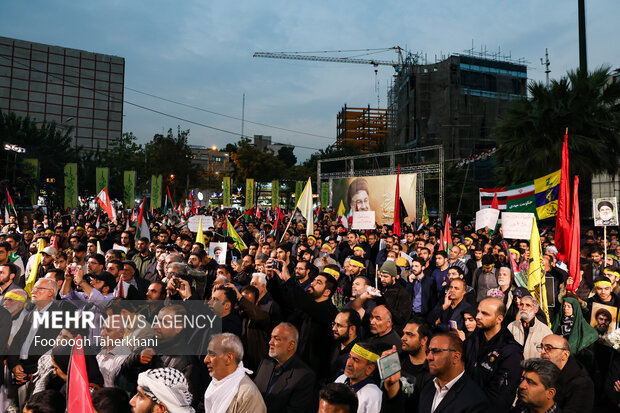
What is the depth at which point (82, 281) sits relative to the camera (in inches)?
245

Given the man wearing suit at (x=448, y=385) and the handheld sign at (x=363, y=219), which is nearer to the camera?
the man wearing suit at (x=448, y=385)

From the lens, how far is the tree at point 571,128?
1725 centimetres

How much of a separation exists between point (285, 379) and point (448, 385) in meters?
1.23

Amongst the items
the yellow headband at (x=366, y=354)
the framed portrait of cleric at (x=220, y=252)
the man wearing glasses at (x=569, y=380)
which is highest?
the framed portrait of cleric at (x=220, y=252)

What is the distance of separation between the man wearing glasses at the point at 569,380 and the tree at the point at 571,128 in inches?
591

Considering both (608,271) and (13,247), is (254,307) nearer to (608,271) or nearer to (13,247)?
(608,271)

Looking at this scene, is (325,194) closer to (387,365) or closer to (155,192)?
(155,192)

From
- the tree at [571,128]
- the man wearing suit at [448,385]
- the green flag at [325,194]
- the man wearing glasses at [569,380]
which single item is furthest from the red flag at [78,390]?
the green flag at [325,194]

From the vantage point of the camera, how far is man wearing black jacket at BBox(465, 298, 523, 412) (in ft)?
12.8

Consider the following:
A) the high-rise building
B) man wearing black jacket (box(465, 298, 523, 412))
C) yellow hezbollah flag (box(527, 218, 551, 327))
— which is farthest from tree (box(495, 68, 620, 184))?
the high-rise building

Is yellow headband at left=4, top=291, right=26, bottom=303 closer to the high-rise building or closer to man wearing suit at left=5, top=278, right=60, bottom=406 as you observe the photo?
man wearing suit at left=5, top=278, right=60, bottom=406

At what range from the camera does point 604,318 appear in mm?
Answer: 5555

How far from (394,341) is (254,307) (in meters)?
1.47

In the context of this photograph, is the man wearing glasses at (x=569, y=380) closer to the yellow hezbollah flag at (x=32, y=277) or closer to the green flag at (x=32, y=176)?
the yellow hezbollah flag at (x=32, y=277)
